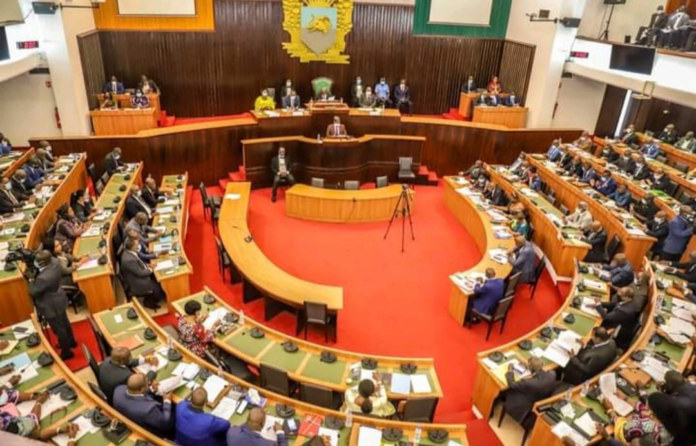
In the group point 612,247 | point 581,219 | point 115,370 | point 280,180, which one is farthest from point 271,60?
point 115,370

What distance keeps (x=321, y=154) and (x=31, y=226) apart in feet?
→ 23.6

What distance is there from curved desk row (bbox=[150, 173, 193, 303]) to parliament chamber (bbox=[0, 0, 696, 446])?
7cm

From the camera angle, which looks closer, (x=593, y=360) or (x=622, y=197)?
(x=593, y=360)

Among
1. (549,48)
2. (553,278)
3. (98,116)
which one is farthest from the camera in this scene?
(549,48)

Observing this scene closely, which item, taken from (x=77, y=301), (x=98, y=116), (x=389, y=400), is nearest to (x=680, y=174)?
(x=389, y=400)

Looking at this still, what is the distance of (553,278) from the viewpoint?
9.50 meters

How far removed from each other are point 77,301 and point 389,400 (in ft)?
18.3

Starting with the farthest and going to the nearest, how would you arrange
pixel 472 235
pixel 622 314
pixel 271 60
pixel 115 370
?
pixel 271 60 < pixel 472 235 < pixel 622 314 < pixel 115 370

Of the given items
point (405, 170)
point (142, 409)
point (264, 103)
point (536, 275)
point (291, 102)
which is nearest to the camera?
point (142, 409)

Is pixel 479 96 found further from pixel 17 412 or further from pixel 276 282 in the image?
pixel 17 412

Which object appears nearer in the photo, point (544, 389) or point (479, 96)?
point (544, 389)

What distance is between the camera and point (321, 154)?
43.2ft

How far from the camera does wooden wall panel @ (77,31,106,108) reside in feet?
41.0

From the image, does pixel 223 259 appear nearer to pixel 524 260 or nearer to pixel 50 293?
pixel 50 293
